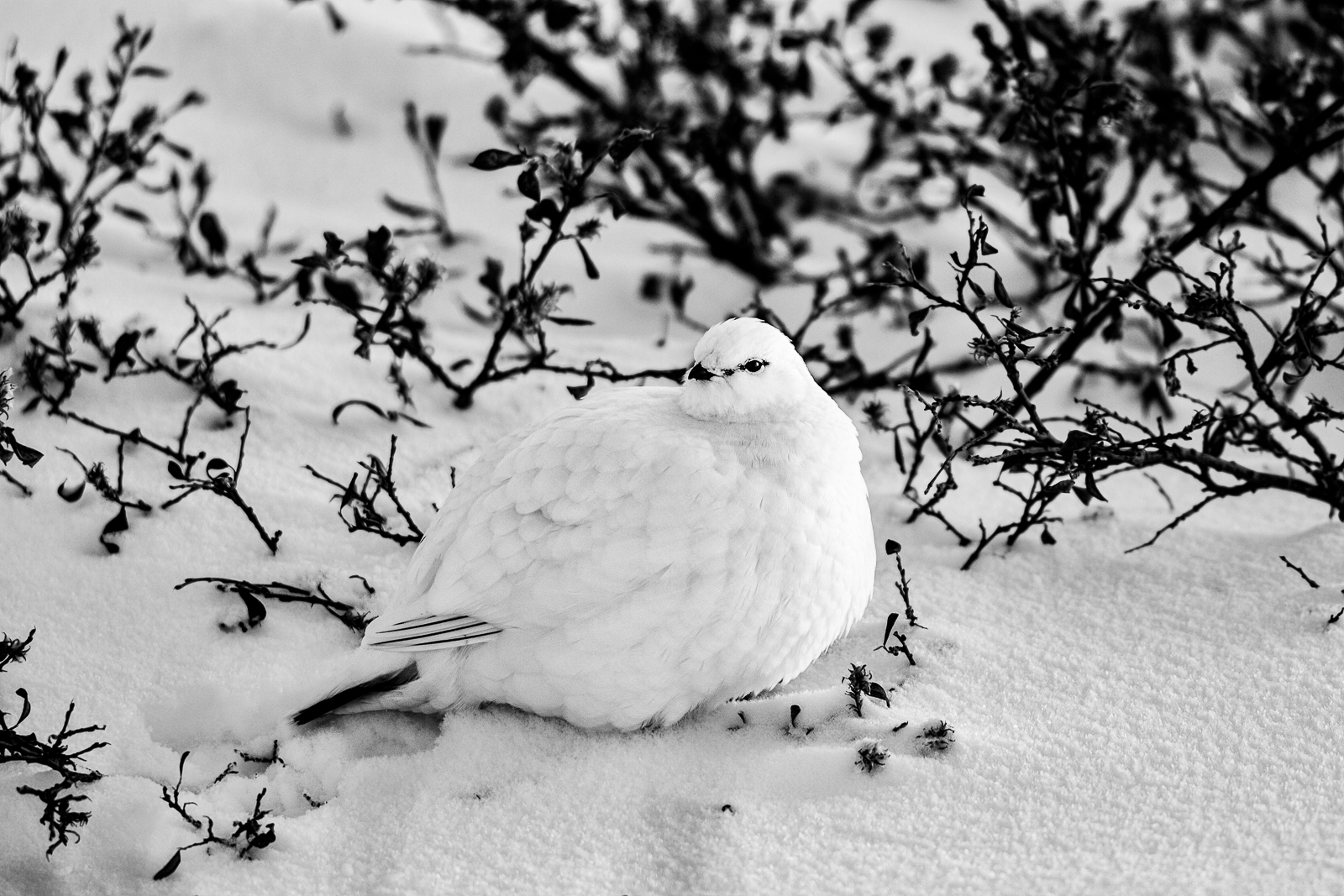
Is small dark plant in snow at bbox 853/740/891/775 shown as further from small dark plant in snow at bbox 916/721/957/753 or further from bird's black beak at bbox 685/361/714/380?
bird's black beak at bbox 685/361/714/380

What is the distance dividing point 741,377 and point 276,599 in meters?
1.06

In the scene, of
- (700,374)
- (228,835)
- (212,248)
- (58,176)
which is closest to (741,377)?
(700,374)

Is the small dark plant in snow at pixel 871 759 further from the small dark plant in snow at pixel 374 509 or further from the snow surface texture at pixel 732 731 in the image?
the small dark plant in snow at pixel 374 509

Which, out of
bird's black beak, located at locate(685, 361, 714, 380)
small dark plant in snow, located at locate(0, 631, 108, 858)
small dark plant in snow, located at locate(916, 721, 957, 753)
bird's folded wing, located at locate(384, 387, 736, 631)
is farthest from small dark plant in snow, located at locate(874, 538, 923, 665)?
small dark plant in snow, located at locate(0, 631, 108, 858)

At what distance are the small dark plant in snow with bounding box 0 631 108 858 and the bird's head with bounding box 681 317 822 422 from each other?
3.84 feet

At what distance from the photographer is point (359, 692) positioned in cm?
223

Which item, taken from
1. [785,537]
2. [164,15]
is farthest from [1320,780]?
[164,15]

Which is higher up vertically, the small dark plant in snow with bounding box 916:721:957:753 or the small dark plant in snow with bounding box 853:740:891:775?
the small dark plant in snow with bounding box 916:721:957:753

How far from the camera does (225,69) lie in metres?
4.73

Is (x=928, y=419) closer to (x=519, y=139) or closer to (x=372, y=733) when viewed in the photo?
(x=372, y=733)

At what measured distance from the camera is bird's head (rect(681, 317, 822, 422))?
7.45 feet

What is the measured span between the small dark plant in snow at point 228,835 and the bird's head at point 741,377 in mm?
1012

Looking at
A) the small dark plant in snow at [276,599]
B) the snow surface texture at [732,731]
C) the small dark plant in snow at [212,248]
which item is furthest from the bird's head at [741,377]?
the small dark plant in snow at [212,248]

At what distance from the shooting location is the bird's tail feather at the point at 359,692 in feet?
7.27
